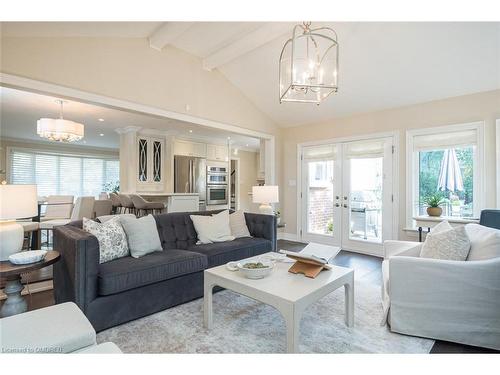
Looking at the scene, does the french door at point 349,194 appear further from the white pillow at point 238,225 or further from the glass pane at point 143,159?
the glass pane at point 143,159

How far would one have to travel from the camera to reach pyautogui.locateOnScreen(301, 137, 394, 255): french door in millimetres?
4539

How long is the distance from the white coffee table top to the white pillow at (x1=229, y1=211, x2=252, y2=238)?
1.43 metres

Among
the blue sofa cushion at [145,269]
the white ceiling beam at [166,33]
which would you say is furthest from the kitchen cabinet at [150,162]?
the blue sofa cushion at [145,269]

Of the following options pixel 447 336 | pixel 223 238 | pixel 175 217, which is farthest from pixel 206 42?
pixel 447 336

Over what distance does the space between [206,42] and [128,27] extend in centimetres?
113

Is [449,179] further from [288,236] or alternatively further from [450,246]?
[288,236]

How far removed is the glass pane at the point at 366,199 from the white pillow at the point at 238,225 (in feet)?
7.26

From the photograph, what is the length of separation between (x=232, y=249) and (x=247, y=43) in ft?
9.07

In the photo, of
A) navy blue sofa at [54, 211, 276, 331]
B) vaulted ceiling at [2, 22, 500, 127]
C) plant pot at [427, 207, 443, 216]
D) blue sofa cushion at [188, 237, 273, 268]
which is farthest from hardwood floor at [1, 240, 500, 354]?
vaulted ceiling at [2, 22, 500, 127]

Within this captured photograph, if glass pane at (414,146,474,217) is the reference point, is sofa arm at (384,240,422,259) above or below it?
below

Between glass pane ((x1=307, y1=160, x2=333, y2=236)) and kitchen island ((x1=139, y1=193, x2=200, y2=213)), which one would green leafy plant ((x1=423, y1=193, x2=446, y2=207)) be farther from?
kitchen island ((x1=139, y1=193, x2=200, y2=213))

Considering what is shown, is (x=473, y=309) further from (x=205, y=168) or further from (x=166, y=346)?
(x=205, y=168)

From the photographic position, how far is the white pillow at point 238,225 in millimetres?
3660

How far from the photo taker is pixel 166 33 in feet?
11.2
